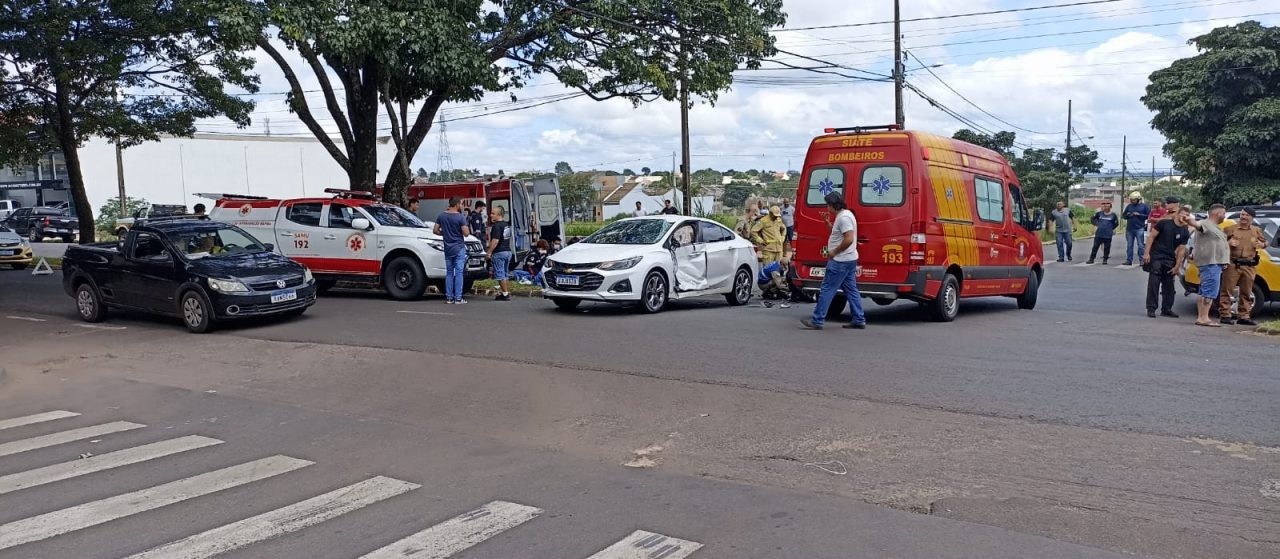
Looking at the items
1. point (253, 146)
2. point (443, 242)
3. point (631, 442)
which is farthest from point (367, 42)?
point (253, 146)

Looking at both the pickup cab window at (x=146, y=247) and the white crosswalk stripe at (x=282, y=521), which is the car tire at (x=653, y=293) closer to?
the pickup cab window at (x=146, y=247)

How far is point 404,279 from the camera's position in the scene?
17.1 meters

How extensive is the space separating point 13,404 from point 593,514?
658 centimetres

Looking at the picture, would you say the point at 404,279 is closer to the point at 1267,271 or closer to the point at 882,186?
the point at 882,186

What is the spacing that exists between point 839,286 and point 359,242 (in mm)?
8975

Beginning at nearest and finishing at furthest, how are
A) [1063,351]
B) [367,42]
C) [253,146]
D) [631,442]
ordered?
[631,442], [1063,351], [367,42], [253,146]

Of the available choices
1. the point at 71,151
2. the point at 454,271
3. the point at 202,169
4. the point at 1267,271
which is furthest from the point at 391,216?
the point at 202,169

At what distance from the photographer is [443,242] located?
642 inches

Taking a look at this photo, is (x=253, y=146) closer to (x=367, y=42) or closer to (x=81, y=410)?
(x=367, y=42)

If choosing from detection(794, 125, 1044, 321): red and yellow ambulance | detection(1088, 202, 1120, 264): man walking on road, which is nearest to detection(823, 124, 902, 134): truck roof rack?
detection(794, 125, 1044, 321): red and yellow ambulance

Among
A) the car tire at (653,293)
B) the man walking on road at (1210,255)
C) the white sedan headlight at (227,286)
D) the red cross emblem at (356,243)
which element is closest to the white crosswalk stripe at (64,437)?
the white sedan headlight at (227,286)

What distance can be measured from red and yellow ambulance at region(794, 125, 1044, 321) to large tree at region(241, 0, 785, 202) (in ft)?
24.3

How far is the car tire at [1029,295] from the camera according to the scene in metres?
15.1

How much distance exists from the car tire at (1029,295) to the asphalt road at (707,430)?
192 centimetres
